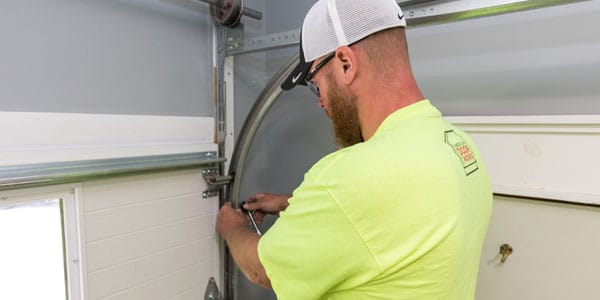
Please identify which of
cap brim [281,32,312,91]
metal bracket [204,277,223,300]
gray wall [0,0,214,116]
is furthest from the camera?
metal bracket [204,277,223,300]

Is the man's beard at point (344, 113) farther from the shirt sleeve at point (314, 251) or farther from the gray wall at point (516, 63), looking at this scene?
the gray wall at point (516, 63)

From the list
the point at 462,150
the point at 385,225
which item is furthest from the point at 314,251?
the point at 462,150

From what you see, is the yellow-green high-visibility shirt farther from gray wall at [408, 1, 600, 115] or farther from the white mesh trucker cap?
gray wall at [408, 1, 600, 115]

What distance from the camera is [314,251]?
0.62 meters

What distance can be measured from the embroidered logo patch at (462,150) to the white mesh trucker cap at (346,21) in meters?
0.27

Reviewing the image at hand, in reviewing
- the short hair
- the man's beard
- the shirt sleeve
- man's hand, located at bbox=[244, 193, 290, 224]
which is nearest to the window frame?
man's hand, located at bbox=[244, 193, 290, 224]

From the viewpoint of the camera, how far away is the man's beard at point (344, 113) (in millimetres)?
759

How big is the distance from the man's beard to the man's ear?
0.10 ft

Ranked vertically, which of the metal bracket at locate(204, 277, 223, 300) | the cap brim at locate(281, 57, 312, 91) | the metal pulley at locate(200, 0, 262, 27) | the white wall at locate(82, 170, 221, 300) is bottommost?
the metal bracket at locate(204, 277, 223, 300)

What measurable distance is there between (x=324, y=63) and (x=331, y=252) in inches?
16.8

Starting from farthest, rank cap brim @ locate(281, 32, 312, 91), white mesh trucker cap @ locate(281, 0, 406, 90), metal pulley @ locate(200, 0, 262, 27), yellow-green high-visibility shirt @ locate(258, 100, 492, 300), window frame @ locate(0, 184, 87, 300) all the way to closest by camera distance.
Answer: metal pulley @ locate(200, 0, 262, 27) → window frame @ locate(0, 184, 87, 300) → cap brim @ locate(281, 32, 312, 91) → white mesh trucker cap @ locate(281, 0, 406, 90) → yellow-green high-visibility shirt @ locate(258, 100, 492, 300)

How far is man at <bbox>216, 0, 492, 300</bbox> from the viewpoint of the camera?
59cm

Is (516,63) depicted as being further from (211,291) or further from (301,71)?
(211,291)

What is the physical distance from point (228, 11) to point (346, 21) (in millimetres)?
862
